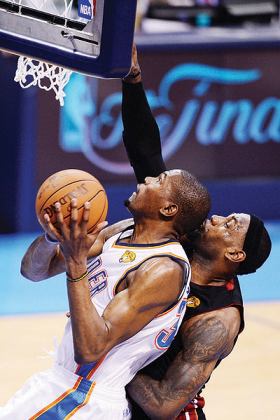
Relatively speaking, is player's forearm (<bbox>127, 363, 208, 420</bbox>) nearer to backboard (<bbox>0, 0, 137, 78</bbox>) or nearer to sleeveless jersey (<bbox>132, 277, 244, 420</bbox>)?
sleeveless jersey (<bbox>132, 277, 244, 420</bbox>)

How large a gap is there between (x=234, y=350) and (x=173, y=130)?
393cm

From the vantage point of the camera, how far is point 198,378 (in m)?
3.29

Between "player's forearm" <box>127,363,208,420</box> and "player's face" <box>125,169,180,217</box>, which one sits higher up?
"player's face" <box>125,169,180,217</box>

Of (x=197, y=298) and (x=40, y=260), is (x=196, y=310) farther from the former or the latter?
(x=40, y=260)

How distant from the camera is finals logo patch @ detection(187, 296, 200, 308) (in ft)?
11.7

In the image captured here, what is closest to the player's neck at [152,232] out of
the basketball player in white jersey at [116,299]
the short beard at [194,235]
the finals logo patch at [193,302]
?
the basketball player in white jersey at [116,299]

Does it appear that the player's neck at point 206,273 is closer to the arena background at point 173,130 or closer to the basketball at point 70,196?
the basketball at point 70,196

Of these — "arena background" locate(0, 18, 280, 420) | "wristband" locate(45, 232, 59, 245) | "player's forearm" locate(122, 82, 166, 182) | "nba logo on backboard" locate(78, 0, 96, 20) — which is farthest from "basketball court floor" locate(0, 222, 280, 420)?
"nba logo on backboard" locate(78, 0, 96, 20)

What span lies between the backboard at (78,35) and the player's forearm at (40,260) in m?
1.03

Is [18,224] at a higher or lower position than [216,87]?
lower

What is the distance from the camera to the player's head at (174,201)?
11.0 ft

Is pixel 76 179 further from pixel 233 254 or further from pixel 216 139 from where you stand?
pixel 216 139

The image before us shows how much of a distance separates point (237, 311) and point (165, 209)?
2.28 feet

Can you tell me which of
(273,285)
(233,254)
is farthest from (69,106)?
(233,254)
